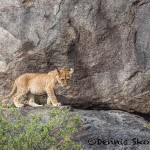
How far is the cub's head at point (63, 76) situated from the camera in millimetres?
16266

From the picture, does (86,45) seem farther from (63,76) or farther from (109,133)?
(109,133)

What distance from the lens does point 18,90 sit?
1658 centimetres

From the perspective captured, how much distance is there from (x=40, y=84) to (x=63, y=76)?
0.70 meters

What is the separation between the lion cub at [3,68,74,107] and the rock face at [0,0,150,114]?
1.83 feet

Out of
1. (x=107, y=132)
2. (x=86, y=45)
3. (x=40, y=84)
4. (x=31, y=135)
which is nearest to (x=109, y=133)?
(x=107, y=132)

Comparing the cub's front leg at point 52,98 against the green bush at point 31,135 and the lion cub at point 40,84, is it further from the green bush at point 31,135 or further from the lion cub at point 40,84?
the green bush at point 31,135

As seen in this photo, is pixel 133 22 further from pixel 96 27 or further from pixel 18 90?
pixel 18 90

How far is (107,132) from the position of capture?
1481 cm

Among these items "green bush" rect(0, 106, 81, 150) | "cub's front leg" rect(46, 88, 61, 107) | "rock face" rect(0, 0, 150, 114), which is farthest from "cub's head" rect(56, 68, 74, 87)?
"green bush" rect(0, 106, 81, 150)

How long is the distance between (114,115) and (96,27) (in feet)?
8.16

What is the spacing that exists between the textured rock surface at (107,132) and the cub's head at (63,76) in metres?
0.90

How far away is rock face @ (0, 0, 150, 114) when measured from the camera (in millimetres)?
16891

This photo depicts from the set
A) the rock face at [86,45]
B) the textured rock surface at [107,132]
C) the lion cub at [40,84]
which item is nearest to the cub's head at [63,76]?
the lion cub at [40,84]

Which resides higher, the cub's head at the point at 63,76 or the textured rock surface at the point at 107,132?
the cub's head at the point at 63,76
